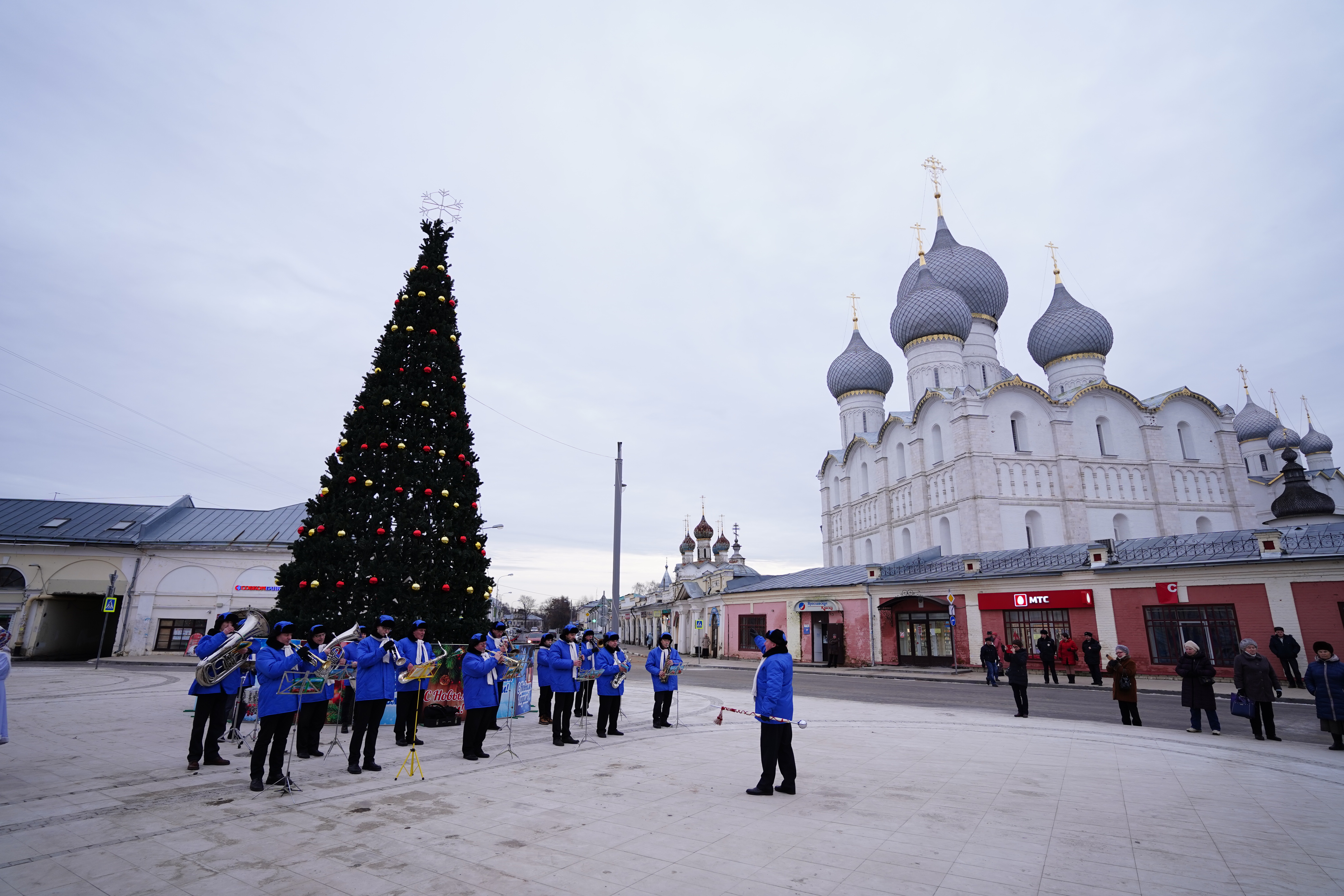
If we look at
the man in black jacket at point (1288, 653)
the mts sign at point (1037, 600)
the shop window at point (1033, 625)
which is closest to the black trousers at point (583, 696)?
the man in black jacket at point (1288, 653)

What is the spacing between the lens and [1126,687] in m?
12.7

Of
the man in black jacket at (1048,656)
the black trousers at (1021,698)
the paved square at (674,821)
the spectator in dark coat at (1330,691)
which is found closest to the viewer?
the paved square at (674,821)

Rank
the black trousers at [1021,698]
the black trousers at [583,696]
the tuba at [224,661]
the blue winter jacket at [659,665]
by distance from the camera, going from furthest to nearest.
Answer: the black trousers at [1021,698] < the black trousers at [583,696] < the blue winter jacket at [659,665] < the tuba at [224,661]

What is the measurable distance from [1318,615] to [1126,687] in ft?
47.8

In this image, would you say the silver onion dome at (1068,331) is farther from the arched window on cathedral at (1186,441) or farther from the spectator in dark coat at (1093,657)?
the spectator in dark coat at (1093,657)

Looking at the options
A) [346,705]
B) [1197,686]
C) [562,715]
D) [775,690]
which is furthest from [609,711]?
[1197,686]

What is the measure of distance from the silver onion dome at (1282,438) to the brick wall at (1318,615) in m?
44.8

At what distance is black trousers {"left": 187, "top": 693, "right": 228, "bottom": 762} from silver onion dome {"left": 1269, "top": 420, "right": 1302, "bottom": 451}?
2865 inches

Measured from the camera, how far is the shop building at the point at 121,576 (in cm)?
3053

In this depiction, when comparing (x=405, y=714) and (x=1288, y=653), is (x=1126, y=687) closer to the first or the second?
(x=1288, y=653)

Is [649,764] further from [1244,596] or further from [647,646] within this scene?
[647,646]

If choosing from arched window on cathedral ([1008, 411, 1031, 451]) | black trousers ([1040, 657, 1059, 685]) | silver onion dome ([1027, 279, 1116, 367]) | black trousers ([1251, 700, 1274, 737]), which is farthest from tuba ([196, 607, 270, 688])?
silver onion dome ([1027, 279, 1116, 367])

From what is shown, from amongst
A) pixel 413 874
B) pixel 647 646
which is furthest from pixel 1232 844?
pixel 647 646

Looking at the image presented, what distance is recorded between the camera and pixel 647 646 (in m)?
72.0
